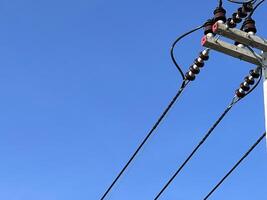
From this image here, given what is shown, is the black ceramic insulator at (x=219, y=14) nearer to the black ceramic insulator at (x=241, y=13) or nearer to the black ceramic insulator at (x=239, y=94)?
the black ceramic insulator at (x=241, y=13)

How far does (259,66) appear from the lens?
29.9ft

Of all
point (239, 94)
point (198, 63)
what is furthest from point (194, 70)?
point (239, 94)

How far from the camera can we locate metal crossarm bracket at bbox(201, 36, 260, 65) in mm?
8930

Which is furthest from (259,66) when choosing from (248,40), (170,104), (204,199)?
(204,199)

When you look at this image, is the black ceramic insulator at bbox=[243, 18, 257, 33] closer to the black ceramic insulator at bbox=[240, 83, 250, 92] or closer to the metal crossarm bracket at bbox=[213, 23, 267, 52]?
the metal crossarm bracket at bbox=[213, 23, 267, 52]

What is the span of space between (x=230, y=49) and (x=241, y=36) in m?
0.32

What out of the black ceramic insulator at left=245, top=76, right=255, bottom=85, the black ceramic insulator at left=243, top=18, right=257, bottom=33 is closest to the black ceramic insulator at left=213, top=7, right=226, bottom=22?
the black ceramic insulator at left=243, top=18, right=257, bottom=33

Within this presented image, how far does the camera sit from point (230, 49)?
8.98m

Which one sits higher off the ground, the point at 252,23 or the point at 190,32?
the point at 190,32

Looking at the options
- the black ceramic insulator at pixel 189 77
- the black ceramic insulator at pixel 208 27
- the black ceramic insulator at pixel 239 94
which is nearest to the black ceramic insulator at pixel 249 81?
the black ceramic insulator at pixel 239 94

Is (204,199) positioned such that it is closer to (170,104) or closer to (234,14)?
(170,104)

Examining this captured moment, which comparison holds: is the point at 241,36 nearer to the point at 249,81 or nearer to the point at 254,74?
the point at 254,74

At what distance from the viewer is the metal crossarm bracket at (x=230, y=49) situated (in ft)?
29.3

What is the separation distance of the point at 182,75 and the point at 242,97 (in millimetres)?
1336
